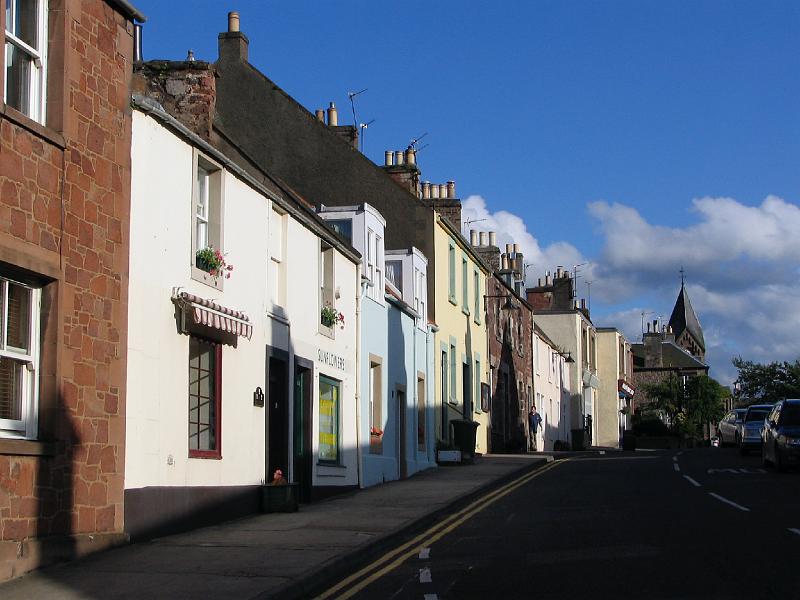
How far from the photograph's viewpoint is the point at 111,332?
13.5 metres

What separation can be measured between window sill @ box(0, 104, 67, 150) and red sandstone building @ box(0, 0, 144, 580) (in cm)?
2

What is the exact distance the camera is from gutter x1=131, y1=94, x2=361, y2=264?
14.6 m

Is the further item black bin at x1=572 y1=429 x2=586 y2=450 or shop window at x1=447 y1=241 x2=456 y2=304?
black bin at x1=572 y1=429 x2=586 y2=450

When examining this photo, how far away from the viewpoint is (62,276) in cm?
1246

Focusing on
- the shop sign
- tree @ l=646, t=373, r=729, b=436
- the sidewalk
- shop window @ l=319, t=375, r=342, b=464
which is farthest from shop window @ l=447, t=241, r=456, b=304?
tree @ l=646, t=373, r=729, b=436

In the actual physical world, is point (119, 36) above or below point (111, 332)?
above

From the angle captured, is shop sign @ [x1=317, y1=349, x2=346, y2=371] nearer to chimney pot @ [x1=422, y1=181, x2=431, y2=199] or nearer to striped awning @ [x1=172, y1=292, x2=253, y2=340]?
striped awning @ [x1=172, y1=292, x2=253, y2=340]

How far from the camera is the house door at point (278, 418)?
19641mm

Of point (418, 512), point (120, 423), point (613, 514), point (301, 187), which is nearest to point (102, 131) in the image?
point (120, 423)

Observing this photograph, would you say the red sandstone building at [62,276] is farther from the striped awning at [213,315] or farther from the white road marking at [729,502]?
the white road marking at [729,502]

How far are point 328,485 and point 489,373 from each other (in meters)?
22.1

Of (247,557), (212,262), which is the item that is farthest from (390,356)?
(247,557)

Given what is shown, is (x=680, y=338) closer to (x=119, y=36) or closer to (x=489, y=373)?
(x=489, y=373)

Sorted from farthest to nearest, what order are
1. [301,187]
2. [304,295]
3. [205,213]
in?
1. [301,187]
2. [304,295]
3. [205,213]
